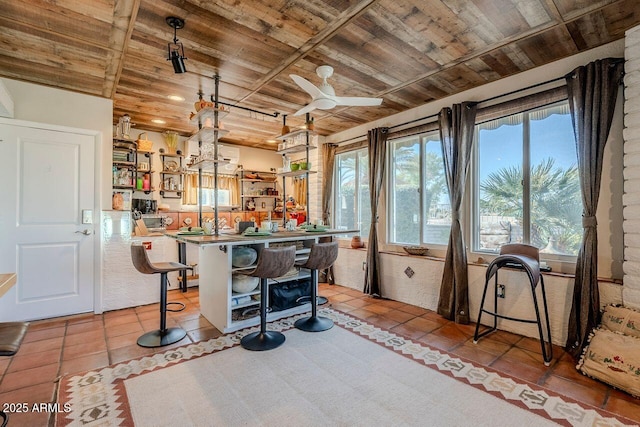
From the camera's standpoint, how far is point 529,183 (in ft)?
10.5

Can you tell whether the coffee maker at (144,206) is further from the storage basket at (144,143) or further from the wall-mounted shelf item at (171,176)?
the storage basket at (144,143)

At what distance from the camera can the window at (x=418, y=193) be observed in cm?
403

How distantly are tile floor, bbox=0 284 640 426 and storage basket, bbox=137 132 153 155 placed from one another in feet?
8.84

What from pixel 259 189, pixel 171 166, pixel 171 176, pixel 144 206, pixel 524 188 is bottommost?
pixel 144 206

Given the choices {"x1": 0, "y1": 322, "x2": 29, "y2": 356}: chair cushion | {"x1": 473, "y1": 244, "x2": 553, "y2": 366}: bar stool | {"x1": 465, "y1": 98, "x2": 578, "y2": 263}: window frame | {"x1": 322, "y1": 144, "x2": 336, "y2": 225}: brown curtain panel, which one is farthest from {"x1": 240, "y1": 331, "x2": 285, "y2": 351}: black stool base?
{"x1": 322, "y1": 144, "x2": 336, "y2": 225}: brown curtain panel

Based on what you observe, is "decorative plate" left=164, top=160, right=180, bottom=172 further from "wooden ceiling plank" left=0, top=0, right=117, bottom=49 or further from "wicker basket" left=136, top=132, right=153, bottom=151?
"wooden ceiling plank" left=0, top=0, right=117, bottom=49

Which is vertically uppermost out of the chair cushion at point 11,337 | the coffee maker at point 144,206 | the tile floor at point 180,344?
the coffee maker at point 144,206

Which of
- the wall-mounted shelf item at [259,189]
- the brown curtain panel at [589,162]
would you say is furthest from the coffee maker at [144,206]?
the brown curtain panel at [589,162]

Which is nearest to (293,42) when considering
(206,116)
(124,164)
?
(206,116)

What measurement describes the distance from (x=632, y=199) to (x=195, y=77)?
4.13 metres

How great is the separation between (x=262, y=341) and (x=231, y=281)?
689 mm

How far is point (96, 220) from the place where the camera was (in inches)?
147

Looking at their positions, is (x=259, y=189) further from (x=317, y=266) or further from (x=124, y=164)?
(x=317, y=266)

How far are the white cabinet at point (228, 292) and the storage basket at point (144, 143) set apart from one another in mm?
2758
